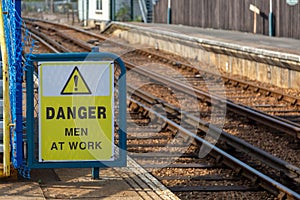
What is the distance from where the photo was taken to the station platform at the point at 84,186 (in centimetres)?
738

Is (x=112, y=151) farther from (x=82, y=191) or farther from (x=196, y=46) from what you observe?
(x=196, y=46)

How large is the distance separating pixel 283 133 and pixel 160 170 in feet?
9.34

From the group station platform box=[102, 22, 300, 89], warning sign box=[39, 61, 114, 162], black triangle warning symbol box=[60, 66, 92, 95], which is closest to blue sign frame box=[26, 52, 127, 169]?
warning sign box=[39, 61, 114, 162]


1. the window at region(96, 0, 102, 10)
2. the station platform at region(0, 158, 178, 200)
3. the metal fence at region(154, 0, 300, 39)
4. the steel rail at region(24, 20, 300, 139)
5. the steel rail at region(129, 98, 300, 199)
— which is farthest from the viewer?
the window at region(96, 0, 102, 10)

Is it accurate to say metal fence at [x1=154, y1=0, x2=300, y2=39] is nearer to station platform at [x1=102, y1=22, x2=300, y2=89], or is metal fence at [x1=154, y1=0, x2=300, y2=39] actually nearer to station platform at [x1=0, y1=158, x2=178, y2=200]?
station platform at [x1=102, y1=22, x2=300, y2=89]

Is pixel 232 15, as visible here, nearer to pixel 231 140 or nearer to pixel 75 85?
pixel 231 140

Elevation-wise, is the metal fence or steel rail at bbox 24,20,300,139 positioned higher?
the metal fence

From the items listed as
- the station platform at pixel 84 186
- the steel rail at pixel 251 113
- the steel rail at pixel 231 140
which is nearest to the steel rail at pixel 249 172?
the steel rail at pixel 231 140

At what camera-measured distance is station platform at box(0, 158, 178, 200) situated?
7379mm

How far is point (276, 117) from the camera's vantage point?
40.9ft

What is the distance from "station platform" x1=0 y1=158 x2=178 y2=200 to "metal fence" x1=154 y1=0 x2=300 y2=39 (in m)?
16.7

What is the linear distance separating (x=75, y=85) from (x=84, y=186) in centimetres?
105

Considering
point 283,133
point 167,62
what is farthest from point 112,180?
point 167,62

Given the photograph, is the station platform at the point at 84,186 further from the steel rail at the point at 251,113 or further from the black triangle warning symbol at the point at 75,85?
the steel rail at the point at 251,113
